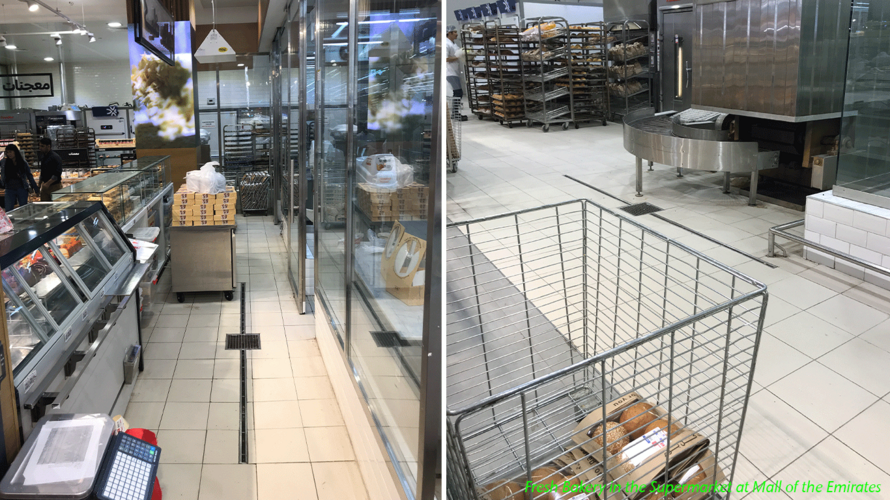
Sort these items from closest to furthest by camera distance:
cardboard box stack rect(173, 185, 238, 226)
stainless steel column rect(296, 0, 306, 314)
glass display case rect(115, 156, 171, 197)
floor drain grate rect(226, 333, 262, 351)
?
floor drain grate rect(226, 333, 262, 351)
stainless steel column rect(296, 0, 306, 314)
cardboard box stack rect(173, 185, 238, 226)
glass display case rect(115, 156, 171, 197)

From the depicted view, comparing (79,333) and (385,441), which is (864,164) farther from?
(79,333)

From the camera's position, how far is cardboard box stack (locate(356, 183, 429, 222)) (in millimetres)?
1635

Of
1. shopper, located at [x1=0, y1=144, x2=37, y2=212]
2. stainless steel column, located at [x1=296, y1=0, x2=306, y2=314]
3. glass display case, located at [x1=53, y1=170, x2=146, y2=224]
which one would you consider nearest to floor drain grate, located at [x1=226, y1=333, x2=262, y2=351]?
stainless steel column, located at [x1=296, y1=0, x2=306, y2=314]

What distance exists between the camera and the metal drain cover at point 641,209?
5652 millimetres

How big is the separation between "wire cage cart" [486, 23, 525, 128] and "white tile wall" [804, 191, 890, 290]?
7.92m

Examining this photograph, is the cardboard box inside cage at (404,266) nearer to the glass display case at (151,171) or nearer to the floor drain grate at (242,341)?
the floor drain grate at (242,341)

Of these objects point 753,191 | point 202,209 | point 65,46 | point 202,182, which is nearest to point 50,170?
point 202,182

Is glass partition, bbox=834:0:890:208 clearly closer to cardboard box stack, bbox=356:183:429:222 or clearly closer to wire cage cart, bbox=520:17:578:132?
cardboard box stack, bbox=356:183:429:222

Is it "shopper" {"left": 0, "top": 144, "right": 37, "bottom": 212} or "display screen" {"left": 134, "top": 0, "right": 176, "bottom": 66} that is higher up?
"display screen" {"left": 134, "top": 0, "right": 176, "bottom": 66}

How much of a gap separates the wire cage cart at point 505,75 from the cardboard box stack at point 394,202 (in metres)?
9.62

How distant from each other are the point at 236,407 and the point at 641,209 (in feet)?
13.3

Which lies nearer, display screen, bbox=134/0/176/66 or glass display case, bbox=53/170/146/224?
glass display case, bbox=53/170/146/224

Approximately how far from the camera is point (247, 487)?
261 centimetres

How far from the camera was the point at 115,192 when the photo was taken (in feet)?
14.2
